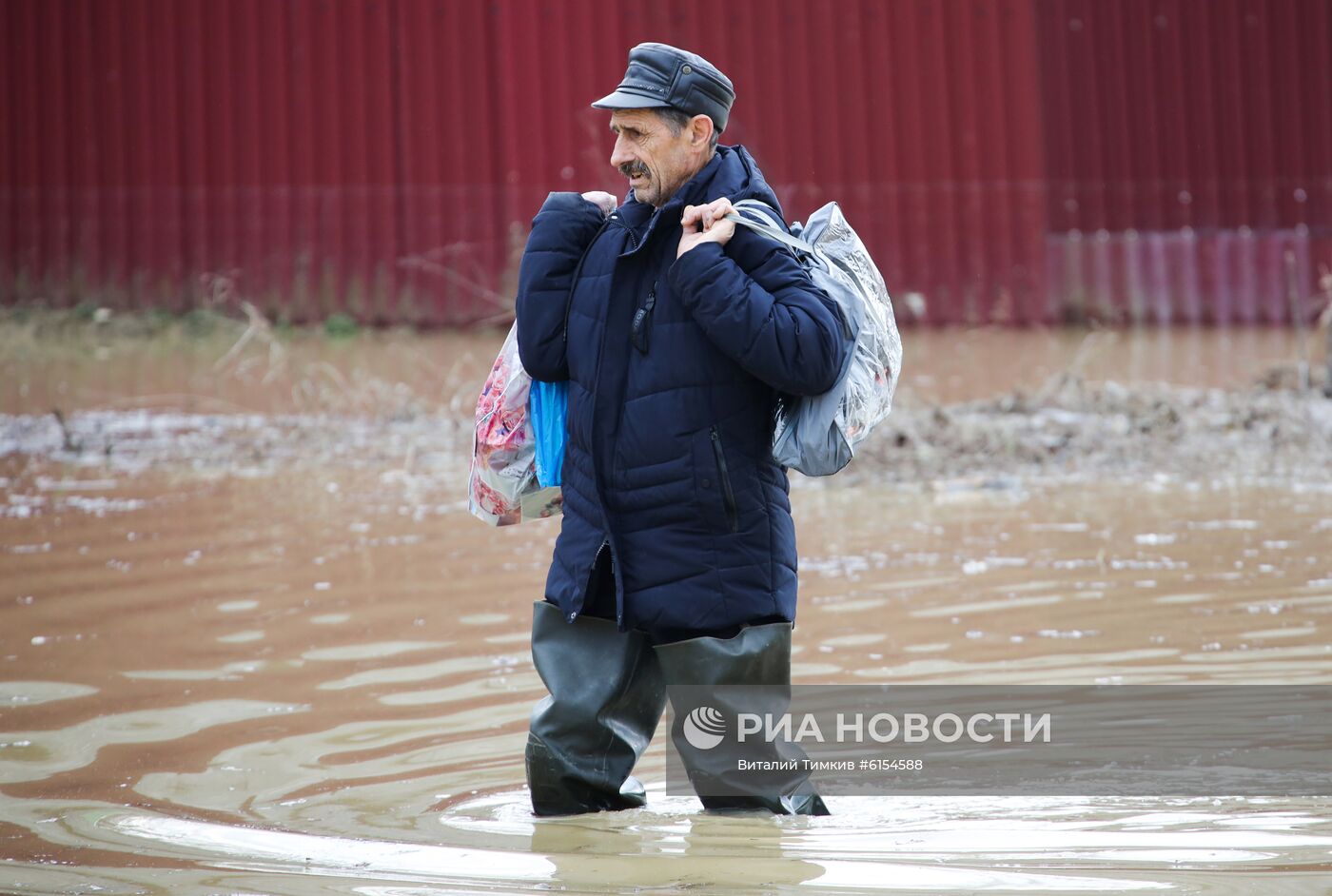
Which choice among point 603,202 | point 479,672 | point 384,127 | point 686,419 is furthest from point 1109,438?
point 384,127

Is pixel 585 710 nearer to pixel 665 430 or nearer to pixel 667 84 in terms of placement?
pixel 665 430

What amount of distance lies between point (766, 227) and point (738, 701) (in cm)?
97

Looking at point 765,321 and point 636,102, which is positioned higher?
point 636,102

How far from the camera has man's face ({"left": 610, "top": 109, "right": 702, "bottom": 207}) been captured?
10.7 ft

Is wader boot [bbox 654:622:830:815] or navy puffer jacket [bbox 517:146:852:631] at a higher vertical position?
navy puffer jacket [bbox 517:146:852:631]

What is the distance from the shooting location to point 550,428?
3.45 metres

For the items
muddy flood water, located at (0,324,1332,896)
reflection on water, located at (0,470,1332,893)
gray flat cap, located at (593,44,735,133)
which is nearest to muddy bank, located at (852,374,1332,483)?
muddy flood water, located at (0,324,1332,896)

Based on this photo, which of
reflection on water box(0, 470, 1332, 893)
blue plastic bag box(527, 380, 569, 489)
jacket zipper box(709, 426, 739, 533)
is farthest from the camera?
blue plastic bag box(527, 380, 569, 489)

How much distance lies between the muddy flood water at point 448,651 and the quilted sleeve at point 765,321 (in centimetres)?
92

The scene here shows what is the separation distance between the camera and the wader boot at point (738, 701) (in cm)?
316

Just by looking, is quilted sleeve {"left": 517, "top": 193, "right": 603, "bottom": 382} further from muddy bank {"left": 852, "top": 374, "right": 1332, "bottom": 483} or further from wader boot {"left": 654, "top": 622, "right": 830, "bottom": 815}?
muddy bank {"left": 852, "top": 374, "right": 1332, "bottom": 483}

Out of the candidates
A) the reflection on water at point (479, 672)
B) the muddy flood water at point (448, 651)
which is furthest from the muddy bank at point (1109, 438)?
the reflection on water at point (479, 672)

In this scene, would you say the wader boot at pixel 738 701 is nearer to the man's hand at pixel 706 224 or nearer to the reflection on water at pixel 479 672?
the reflection on water at pixel 479 672

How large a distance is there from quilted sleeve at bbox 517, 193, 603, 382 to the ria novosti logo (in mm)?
781
